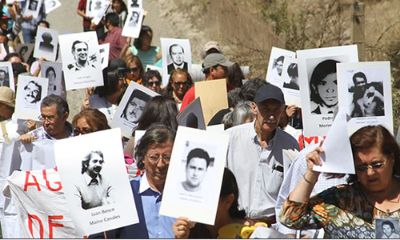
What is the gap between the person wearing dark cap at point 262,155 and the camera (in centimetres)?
775

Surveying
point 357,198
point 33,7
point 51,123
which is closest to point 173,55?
point 51,123

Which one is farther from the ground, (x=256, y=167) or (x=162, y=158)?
(x=162, y=158)

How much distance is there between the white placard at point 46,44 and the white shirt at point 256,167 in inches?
284

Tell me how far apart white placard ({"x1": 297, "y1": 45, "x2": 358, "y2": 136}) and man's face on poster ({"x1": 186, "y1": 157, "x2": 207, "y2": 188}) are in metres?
2.16

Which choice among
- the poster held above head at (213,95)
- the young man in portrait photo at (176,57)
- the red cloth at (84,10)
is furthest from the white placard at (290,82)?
the red cloth at (84,10)

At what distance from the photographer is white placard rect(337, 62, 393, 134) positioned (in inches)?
294

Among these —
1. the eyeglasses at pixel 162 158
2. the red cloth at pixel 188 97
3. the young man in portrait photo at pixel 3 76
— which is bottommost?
the eyeglasses at pixel 162 158

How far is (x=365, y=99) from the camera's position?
7.48m

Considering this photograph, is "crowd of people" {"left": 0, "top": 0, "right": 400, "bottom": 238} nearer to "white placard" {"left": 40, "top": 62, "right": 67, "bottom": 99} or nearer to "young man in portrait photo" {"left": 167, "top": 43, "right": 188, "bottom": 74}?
"white placard" {"left": 40, "top": 62, "right": 67, "bottom": 99}

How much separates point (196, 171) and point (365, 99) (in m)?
1.80

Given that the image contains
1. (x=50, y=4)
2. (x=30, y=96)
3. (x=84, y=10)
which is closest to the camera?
(x=30, y=96)

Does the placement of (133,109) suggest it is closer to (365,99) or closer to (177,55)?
(177,55)

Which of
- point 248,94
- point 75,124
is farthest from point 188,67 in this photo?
point 75,124

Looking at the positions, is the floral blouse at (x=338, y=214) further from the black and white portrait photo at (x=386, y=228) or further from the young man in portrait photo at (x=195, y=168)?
the young man in portrait photo at (x=195, y=168)
